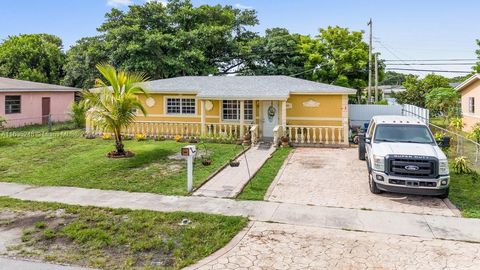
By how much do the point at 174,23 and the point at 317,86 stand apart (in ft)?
63.0

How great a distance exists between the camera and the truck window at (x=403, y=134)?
384 inches

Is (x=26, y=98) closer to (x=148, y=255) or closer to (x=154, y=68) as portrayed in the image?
(x=154, y=68)

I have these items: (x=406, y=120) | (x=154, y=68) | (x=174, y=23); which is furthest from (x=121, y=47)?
(x=406, y=120)

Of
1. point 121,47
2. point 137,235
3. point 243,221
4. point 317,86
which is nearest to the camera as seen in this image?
point 137,235

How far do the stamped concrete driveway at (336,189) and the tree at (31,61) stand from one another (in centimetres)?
3332

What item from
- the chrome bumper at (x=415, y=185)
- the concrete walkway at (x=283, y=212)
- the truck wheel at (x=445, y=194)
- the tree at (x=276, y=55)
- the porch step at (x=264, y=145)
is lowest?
the concrete walkway at (x=283, y=212)

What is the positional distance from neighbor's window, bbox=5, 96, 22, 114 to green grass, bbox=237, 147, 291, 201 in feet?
63.1

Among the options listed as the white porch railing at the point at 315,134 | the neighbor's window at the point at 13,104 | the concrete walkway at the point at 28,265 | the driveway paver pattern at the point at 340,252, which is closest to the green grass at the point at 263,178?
the white porch railing at the point at 315,134

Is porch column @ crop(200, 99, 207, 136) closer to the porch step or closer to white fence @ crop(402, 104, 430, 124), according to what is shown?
the porch step

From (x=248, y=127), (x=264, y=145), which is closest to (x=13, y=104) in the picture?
(x=248, y=127)

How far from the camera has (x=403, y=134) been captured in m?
9.99

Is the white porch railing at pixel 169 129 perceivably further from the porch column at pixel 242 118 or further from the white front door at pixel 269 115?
the white front door at pixel 269 115

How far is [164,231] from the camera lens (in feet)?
22.1

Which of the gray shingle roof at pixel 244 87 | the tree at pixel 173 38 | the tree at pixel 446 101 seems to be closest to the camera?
the gray shingle roof at pixel 244 87
